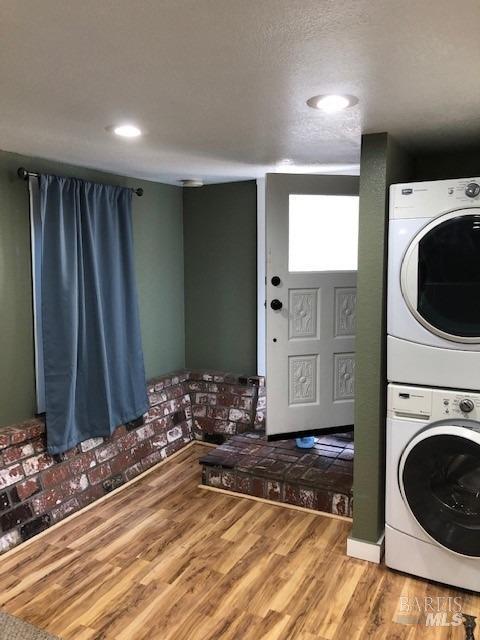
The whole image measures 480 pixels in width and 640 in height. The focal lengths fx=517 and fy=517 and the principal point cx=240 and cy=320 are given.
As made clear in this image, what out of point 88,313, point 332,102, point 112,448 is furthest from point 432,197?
point 112,448

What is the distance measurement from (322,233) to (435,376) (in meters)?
1.45

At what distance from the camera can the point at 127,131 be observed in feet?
7.80

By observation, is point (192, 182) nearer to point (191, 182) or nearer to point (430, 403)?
point (191, 182)

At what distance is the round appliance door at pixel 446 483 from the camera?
7.34ft

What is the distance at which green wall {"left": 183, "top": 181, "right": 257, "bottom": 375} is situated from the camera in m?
4.18

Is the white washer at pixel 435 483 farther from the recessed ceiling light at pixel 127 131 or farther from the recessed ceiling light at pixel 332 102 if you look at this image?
the recessed ceiling light at pixel 127 131

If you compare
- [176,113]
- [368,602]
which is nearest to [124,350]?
[176,113]

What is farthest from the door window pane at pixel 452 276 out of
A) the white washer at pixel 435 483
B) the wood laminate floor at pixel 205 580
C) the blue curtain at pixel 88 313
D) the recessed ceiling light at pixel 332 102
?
the blue curtain at pixel 88 313

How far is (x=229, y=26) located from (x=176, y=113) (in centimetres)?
82

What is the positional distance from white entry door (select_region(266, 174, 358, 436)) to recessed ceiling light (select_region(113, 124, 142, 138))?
1085 millimetres

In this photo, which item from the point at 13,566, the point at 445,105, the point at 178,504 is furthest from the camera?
the point at 178,504

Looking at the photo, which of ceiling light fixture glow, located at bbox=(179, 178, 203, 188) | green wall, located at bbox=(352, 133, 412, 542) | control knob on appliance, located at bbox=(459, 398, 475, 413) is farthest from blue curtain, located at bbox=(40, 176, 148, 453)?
control knob on appliance, located at bbox=(459, 398, 475, 413)

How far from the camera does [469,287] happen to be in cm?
225

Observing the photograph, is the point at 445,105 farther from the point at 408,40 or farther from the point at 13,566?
the point at 13,566
